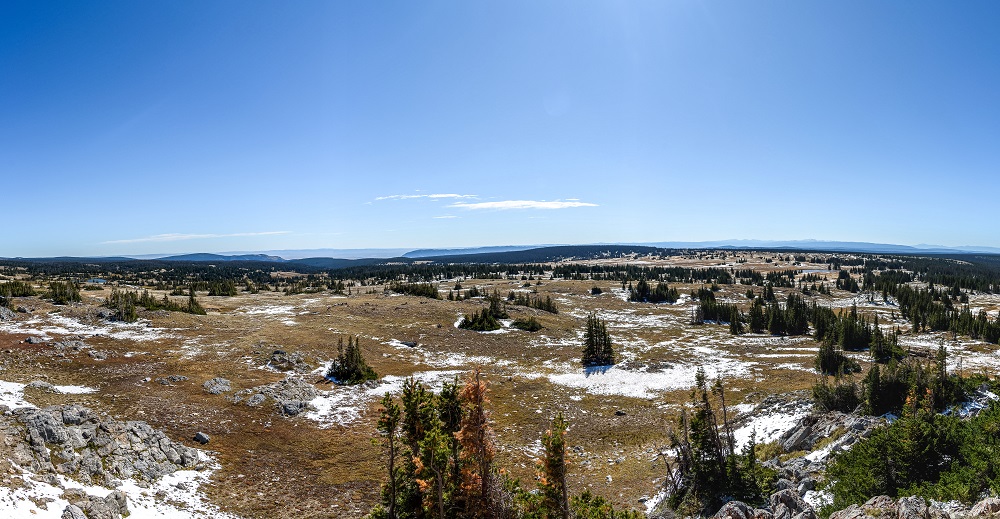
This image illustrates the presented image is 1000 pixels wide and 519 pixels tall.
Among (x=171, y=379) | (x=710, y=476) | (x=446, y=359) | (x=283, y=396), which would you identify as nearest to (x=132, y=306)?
(x=171, y=379)

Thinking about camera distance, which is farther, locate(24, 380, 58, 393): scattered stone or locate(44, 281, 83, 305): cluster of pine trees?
locate(44, 281, 83, 305): cluster of pine trees

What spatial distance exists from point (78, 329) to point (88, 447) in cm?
4121

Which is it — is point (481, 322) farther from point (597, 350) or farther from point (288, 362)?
point (288, 362)

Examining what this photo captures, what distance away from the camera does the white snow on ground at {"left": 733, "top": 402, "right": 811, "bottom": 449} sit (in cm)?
3412

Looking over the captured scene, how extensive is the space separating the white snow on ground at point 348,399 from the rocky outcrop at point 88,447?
11.2m

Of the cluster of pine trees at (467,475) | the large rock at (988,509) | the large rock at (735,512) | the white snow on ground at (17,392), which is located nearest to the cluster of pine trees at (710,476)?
the large rock at (735,512)

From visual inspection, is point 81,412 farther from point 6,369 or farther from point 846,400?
point 846,400

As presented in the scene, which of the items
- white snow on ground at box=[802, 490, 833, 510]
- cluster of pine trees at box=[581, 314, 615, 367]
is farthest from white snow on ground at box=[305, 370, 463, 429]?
white snow on ground at box=[802, 490, 833, 510]

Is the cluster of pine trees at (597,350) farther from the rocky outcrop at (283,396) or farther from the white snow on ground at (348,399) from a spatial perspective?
the rocky outcrop at (283,396)

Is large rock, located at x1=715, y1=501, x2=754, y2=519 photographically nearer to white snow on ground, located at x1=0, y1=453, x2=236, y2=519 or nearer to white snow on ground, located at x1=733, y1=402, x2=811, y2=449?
white snow on ground, located at x1=733, y1=402, x2=811, y2=449

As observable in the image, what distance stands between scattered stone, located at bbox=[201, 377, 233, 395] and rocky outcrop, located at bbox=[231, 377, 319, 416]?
1400mm

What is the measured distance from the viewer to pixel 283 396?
1574 inches

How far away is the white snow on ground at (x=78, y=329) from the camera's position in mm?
49812

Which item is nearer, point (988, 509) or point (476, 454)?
point (988, 509)
